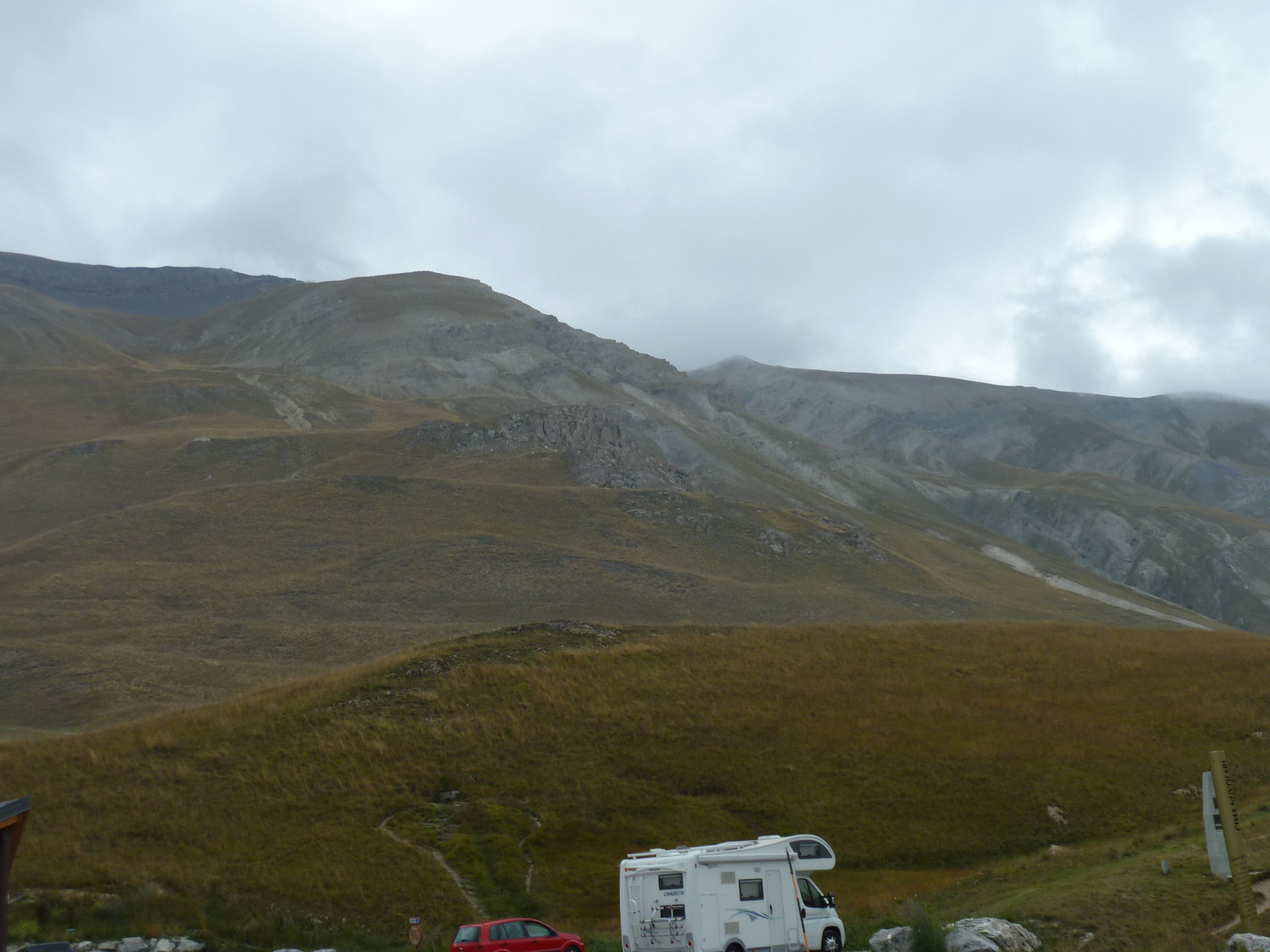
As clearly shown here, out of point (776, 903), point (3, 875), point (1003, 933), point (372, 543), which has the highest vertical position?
point (372, 543)

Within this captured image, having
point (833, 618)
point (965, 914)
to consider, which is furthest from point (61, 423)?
point (965, 914)

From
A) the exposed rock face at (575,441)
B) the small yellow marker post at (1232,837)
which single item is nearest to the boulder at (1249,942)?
the small yellow marker post at (1232,837)

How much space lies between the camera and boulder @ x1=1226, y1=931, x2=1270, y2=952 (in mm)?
16281

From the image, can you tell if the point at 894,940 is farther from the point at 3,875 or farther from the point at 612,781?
the point at 3,875

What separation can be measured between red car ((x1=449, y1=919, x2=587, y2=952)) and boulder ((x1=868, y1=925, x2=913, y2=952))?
20.3 feet

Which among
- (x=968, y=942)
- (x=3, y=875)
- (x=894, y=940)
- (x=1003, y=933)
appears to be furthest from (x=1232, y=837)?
(x=3, y=875)

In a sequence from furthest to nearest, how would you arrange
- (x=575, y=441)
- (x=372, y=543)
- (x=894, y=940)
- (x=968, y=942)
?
(x=575, y=441), (x=372, y=543), (x=894, y=940), (x=968, y=942)

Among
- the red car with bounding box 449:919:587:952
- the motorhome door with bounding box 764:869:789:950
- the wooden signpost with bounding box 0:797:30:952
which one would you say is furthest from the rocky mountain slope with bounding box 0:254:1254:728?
the wooden signpost with bounding box 0:797:30:952

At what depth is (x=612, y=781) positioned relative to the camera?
3403 centimetres

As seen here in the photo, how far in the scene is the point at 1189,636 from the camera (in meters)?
53.9

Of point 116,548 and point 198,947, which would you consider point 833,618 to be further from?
point 198,947

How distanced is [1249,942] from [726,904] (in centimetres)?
874

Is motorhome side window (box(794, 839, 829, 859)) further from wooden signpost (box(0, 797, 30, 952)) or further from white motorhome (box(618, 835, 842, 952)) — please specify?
wooden signpost (box(0, 797, 30, 952))

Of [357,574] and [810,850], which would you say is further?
[357,574]
